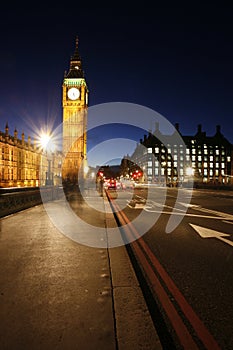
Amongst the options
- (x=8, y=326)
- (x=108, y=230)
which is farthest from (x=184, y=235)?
(x=8, y=326)

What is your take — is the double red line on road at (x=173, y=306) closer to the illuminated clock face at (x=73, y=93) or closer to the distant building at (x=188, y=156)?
the illuminated clock face at (x=73, y=93)

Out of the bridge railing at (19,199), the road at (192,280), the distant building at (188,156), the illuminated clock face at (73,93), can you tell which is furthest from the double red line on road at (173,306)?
the distant building at (188,156)

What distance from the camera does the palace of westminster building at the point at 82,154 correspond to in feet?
237

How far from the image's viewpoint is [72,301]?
3.67 m

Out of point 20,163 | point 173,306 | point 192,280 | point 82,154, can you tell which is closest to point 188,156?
point 82,154

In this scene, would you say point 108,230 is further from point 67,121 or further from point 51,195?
point 67,121

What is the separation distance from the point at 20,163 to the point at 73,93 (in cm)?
4712

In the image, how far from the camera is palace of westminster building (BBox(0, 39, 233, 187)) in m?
72.2

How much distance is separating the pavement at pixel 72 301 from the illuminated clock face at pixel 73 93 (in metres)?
102

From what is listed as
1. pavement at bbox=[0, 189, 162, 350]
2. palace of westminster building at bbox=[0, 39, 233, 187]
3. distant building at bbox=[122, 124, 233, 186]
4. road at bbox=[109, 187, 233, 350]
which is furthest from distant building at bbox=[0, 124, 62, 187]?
distant building at bbox=[122, 124, 233, 186]

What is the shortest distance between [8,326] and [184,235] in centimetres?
593

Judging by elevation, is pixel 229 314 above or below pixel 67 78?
below

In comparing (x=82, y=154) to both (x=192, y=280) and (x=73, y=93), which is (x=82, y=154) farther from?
(x=192, y=280)

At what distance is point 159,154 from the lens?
115562 millimetres
